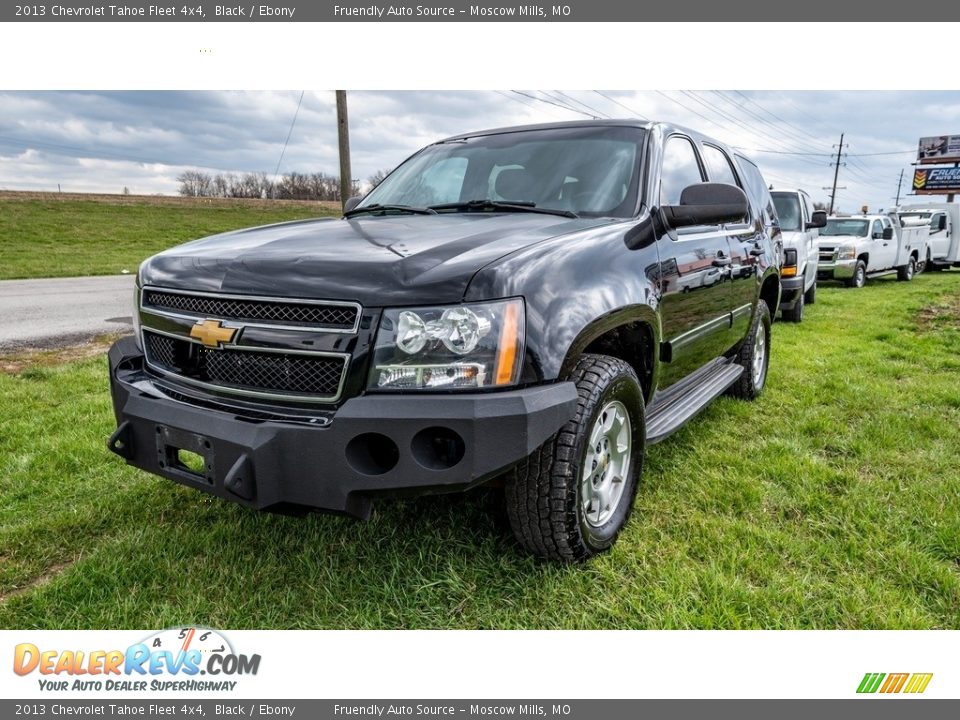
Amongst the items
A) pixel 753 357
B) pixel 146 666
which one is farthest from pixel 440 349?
pixel 753 357

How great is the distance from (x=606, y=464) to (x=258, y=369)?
1.41m

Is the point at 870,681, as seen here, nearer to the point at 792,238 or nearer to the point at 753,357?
the point at 753,357

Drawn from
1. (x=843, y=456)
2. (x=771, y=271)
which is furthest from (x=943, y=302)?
(x=843, y=456)

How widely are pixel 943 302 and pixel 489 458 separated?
12.5 meters

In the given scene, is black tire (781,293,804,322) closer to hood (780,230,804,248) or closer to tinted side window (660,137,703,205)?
hood (780,230,804,248)

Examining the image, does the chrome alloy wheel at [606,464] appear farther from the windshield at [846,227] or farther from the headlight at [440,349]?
the windshield at [846,227]

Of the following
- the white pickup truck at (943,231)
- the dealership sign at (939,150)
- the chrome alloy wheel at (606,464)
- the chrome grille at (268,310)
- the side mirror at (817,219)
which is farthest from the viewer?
the dealership sign at (939,150)

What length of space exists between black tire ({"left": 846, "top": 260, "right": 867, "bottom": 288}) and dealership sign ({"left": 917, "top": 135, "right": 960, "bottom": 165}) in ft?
139

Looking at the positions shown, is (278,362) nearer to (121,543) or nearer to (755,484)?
(121,543)

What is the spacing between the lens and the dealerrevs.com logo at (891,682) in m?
2.04

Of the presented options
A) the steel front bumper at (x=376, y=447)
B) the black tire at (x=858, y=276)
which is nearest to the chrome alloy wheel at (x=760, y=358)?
the steel front bumper at (x=376, y=447)

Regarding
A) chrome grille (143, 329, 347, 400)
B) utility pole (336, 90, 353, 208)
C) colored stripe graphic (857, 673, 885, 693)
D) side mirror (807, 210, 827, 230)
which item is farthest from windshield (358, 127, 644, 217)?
utility pole (336, 90, 353, 208)

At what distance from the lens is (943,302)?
11422mm

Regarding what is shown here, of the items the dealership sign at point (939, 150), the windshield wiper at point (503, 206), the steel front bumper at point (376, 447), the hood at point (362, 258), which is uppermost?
the dealership sign at point (939, 150)
